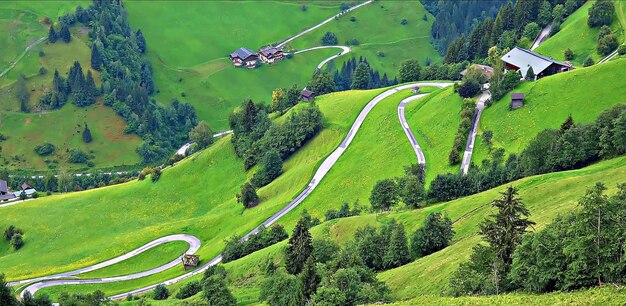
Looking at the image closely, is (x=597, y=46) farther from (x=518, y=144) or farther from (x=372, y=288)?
(x=372, y=288)

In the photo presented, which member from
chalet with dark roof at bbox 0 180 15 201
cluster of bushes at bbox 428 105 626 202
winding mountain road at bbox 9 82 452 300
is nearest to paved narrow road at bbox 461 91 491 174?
winding mountain road at bbox 9 82 452 300

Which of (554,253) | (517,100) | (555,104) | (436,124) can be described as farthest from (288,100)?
(554,253)

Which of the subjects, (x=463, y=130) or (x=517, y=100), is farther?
(x=517, y=100)

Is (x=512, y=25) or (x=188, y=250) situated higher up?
(x=512, y=25)

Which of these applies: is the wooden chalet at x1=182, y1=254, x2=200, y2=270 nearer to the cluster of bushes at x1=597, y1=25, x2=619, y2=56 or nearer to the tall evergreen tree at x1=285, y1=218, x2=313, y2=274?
the tall evergreen tree at x1=285, y1=218, x2=313, y2=274

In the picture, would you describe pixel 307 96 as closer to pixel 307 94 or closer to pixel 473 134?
pixel 307 94

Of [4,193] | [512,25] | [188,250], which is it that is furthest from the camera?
[512,25]

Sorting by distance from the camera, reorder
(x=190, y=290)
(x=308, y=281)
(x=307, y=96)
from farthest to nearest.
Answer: (x=307, y=96), (x=190, y=290), (x=308, y=281)

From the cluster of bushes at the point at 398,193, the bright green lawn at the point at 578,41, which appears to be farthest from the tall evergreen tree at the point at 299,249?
the bright green lawn at the point at 578,41
